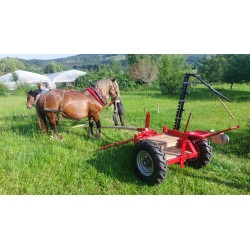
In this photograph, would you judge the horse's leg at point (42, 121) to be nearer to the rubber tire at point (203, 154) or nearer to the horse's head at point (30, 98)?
the horse's head at point (30, 98)

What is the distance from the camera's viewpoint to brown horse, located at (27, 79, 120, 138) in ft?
20.2

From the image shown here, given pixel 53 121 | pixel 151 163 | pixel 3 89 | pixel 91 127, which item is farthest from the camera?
pixel 3 89

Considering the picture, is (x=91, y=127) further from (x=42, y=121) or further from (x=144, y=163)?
(x=144, y=163)

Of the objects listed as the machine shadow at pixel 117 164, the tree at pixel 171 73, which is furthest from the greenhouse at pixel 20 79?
the tree at pixel 171 73

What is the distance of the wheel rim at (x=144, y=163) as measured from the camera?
4660 mm

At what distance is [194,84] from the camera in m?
5.27

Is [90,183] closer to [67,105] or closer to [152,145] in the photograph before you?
[152,145]

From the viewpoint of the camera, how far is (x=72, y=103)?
20.4 feet

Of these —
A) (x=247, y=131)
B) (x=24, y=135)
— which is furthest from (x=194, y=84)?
(x=24, y=135)

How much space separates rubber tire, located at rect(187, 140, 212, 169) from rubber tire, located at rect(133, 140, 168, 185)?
1081 millimetres

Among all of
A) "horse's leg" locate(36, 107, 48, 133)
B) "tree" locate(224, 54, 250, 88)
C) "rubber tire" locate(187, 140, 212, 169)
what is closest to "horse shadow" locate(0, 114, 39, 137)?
"horse's leg" locate(36, 107, 48, 133)

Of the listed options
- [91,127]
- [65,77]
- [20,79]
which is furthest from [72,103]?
[65,77]

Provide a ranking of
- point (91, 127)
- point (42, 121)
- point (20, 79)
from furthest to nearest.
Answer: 1. point (20, 79)
2. point (91, 127)
3. point (42, 121)

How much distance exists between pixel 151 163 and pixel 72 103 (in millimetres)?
2522
